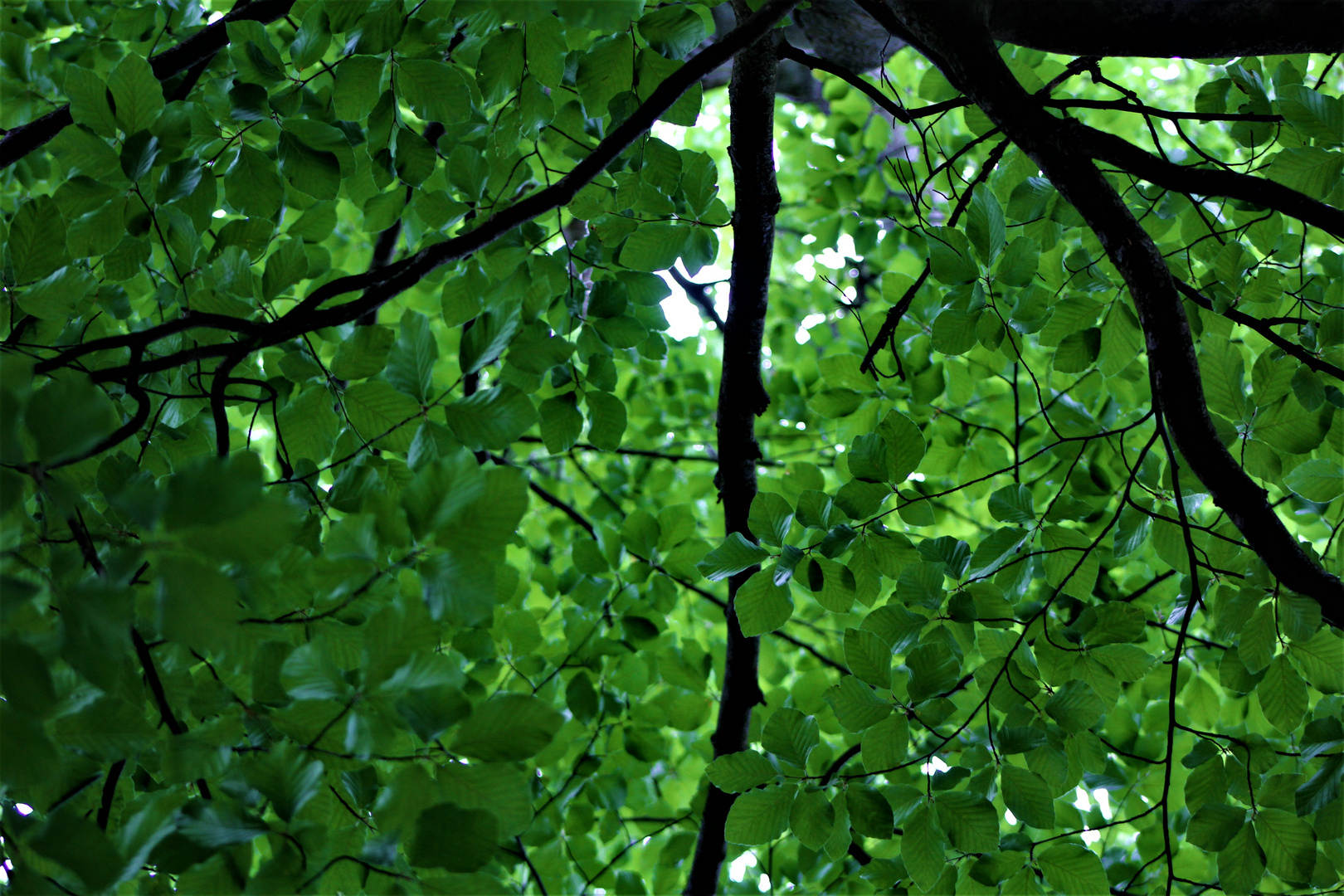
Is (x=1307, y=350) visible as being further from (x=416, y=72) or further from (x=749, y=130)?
(x=416, y=72)

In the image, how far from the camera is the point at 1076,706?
1.44 metres

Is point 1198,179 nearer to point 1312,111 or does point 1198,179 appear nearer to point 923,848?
point 1312,111

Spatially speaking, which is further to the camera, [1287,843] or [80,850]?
[1287,843]

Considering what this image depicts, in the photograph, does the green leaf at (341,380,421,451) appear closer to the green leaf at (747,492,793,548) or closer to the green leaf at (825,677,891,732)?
the green leaf at (747,492,793,548)

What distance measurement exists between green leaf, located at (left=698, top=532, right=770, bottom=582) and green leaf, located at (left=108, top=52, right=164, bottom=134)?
120cm

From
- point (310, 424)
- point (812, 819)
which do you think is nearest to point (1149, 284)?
point (812, 819)

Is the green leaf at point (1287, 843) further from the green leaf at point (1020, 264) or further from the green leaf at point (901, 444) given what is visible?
the green leaf at point (1020, 264)

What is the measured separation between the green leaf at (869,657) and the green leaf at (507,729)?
788 mm

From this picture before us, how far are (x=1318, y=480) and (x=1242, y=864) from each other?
0.72m

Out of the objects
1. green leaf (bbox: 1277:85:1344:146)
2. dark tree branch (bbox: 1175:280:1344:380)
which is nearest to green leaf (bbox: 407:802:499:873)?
dark tree branch (bbox: 1175:280:1344:380)

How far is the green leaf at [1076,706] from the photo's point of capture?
144cm

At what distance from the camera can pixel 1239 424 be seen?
155 cm

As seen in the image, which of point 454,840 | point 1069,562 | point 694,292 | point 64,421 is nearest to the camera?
point 64,421

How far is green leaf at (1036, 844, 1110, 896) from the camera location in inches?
56.4
